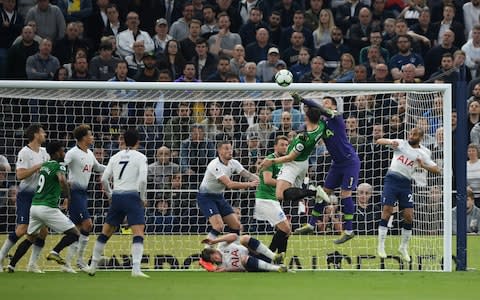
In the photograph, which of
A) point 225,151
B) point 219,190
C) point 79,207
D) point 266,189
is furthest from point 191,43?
point 79,207

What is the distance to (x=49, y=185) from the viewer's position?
17.8m

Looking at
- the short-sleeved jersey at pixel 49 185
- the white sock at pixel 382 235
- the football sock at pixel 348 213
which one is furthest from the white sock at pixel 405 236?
the short-sleeved jersey at pixel 49 185

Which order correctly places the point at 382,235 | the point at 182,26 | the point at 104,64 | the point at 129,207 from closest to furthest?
the point at 129,207, the point at 382,235, the point at 104,64, the point at 182,26

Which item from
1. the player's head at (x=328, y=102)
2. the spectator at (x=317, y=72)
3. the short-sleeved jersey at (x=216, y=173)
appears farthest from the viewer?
the spectator at (x=317, y=72)

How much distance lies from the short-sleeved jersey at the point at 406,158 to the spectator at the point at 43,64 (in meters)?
7.41

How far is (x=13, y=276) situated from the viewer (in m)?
17.2

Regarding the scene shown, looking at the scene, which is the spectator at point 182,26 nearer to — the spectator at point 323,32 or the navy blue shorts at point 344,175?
the spectator at point 323,32

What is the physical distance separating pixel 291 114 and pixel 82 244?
4430 mm

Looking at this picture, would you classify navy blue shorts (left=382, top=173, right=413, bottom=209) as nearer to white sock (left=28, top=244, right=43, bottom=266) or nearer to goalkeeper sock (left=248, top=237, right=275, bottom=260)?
goalkeeper sock (left=248, top=237, right=275, bottom=260)

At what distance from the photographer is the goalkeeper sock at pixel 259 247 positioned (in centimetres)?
1853

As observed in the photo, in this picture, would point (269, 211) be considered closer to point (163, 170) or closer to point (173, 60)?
point (163, 170)

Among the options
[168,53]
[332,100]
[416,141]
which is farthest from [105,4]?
[416,141]

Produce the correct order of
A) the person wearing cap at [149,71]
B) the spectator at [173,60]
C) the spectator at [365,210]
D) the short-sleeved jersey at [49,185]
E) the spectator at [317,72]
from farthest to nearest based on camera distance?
the spectator at [173,60], the spectator at [317,72], the person wearing cap at [149,71], the spectator at [365,210], the short-sleeved jersey at [49,185]

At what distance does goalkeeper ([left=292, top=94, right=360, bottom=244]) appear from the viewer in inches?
741
